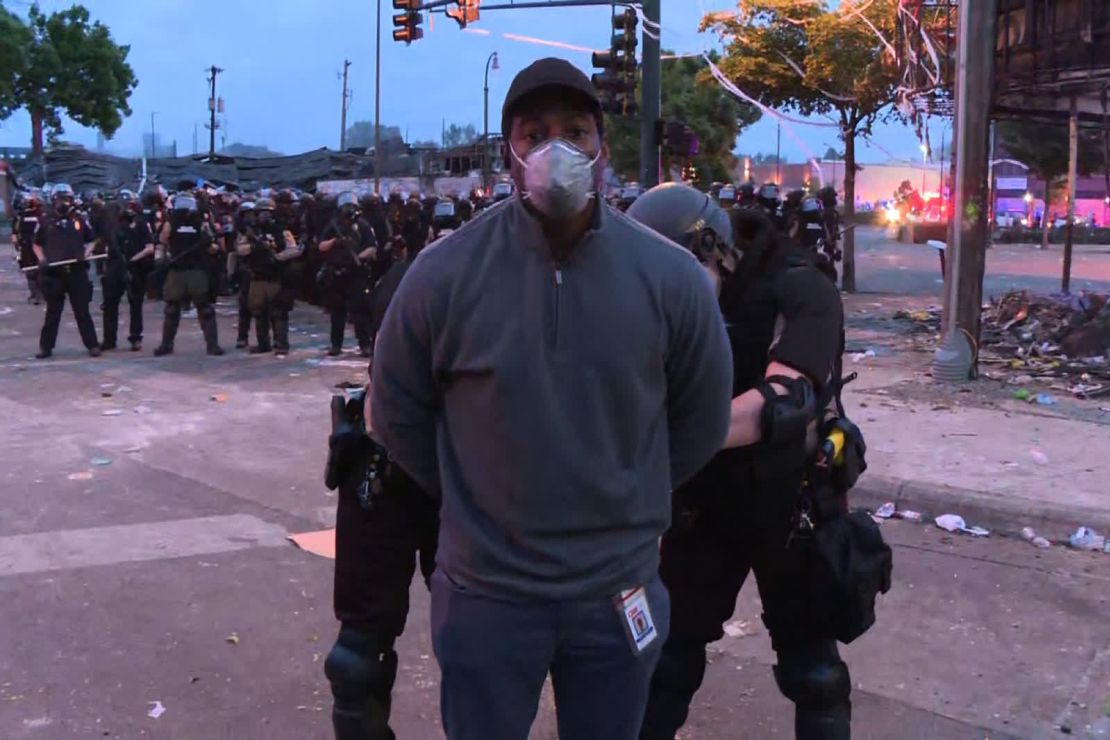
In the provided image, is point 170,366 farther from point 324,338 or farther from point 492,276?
point 492,276

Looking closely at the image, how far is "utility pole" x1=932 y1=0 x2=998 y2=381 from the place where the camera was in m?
10.1

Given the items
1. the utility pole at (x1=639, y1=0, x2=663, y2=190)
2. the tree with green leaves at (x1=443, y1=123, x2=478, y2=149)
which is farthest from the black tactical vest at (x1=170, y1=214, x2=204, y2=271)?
the tree with green leaves at (x1=443, y1=123, x2=478, y2=149)

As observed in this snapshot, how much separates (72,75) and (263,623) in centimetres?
4548

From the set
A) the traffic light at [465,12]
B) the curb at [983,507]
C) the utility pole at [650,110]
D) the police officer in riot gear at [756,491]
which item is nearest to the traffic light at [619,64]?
the utility pole at [650,110]

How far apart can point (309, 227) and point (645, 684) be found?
1439cm

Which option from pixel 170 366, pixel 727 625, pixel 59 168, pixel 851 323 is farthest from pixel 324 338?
pixel 59 168

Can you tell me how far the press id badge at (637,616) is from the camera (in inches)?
81.4

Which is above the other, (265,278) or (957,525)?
(265,278)

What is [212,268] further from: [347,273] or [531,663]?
[531,663]

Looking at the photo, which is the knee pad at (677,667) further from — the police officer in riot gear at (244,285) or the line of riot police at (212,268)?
the police officer in riot gear at (244,285)

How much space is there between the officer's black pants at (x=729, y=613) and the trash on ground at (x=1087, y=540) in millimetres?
3525

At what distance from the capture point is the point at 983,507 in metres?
6.46

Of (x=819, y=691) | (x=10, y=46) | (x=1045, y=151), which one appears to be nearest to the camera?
(x=819, y=691)

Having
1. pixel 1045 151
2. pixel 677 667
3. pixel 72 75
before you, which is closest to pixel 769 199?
pixel 677 667
